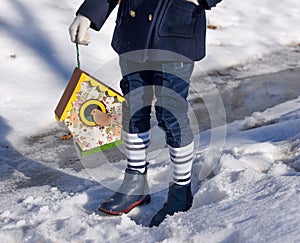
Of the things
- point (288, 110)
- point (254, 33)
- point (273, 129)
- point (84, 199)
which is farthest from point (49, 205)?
point (254, 33)

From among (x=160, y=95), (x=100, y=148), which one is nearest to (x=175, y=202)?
(x=160, y=95)

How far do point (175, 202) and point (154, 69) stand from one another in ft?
2.10

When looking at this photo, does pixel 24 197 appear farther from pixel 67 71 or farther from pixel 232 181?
pixel 67 71

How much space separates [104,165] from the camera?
12.6 feet

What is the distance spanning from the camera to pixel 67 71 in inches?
211

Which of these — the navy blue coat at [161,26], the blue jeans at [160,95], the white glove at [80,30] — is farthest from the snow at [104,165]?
the white glove at [80,30]

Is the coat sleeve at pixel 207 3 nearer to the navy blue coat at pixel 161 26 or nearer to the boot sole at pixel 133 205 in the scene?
the navy blue coat at pixel 161 26

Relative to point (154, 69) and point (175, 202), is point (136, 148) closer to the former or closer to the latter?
point (175, 202)

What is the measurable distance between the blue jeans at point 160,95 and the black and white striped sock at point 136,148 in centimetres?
3

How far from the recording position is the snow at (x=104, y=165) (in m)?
2.71

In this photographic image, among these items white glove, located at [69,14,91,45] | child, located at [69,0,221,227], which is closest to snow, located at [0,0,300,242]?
child, located at [69,0,221,227]

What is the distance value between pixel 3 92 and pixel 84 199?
1851mm

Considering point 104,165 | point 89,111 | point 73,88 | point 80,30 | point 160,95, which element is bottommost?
point 104,165

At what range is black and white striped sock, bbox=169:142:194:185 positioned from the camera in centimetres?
294
